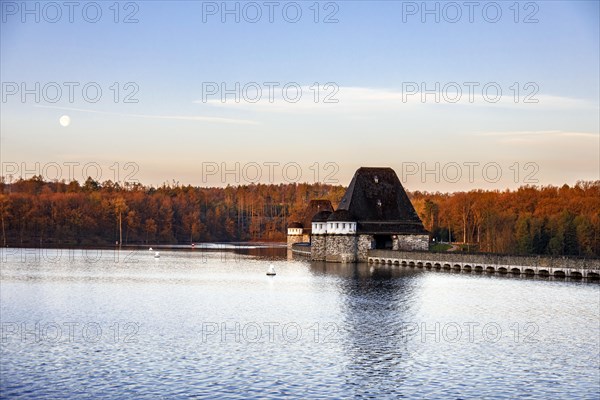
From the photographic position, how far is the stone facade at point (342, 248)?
66.6 m

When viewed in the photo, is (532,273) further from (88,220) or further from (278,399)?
(88,220)

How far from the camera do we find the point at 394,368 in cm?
2120

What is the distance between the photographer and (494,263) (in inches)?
2138

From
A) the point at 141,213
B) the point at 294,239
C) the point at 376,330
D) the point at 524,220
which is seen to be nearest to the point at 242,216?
the point at 141,213

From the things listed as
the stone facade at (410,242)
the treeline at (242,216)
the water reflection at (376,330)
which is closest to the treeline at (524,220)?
the treeline at (242,216)

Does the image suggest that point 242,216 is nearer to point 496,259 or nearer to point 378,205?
point 378,205

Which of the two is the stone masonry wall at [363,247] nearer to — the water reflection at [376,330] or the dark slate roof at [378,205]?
the dark slate roof at [378,205]

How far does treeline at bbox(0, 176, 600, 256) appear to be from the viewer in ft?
257

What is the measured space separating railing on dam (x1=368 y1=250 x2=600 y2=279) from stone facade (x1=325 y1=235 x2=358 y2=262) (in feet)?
4.71

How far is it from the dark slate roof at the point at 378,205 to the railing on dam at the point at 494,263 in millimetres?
2479

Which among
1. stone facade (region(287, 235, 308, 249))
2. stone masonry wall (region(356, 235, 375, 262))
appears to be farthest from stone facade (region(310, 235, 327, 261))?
stone facade (region(287, 235, 308, 249))

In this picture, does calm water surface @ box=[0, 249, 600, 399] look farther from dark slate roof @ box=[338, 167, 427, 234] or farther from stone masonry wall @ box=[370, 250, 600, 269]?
dark slate roof @ box=[338, 167, 427, 234]

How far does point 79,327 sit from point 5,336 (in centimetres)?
271

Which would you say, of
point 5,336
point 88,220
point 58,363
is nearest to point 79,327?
point 5,336
